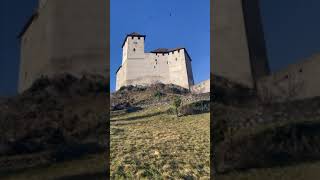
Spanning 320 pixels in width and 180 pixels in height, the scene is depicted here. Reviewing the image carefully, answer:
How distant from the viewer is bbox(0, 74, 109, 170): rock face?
205 inches

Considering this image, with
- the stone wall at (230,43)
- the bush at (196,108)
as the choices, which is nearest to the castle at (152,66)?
the bush at (196,108)

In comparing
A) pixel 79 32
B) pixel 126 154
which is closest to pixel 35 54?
pixel 79 32

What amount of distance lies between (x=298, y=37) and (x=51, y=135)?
13.1ft

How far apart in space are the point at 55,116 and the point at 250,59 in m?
3.07

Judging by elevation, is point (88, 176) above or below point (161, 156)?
above

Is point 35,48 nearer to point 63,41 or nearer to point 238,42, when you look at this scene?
point 63,41

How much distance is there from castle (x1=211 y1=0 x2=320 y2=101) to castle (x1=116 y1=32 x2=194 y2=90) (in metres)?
39.0

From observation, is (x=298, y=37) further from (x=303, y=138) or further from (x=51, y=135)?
(x=51, y=135)

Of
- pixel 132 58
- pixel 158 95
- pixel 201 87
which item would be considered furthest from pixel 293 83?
pixel 132 58

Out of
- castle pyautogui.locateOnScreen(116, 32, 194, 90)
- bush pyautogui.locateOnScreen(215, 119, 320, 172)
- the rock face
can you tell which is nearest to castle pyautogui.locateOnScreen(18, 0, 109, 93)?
the rock face

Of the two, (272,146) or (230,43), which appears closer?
(272,146)

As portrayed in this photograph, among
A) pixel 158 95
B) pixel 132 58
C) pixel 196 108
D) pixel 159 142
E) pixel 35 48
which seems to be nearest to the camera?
pixel 35 48

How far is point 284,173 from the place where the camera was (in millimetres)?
5703

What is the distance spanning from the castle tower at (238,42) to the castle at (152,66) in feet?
128
